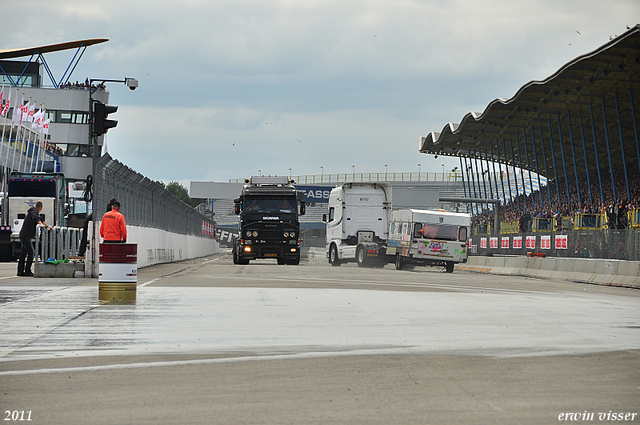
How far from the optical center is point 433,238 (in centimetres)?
3441

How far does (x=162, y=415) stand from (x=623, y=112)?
54.7m

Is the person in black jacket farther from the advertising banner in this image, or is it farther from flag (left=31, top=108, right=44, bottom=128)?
flag (left=31, top=108, right=44, bottom=128)

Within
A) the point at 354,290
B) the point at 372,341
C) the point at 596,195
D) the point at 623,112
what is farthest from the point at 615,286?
the point at 623,112

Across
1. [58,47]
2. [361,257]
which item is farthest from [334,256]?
[58,47]

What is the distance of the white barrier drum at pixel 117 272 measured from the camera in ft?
42.5

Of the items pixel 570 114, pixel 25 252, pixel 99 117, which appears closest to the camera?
pixel 99 117

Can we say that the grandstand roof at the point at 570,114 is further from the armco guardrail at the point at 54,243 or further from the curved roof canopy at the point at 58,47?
the curved roof canopy at the point at 58,47

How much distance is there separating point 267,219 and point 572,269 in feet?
38.4

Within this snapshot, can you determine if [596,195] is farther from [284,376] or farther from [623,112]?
[284,376]

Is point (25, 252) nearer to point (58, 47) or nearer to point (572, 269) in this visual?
point (572, 269)

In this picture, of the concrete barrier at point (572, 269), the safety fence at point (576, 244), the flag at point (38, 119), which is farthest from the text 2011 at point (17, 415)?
the flag at point (38, 119)

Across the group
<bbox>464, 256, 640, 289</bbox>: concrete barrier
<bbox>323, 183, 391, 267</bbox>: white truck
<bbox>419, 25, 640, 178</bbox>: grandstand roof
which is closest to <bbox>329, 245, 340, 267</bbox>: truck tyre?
<bbox>323, 183, 391, 267</bbox>: white truck

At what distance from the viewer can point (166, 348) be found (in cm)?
827

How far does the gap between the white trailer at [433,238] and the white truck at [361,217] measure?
241 centimetres
